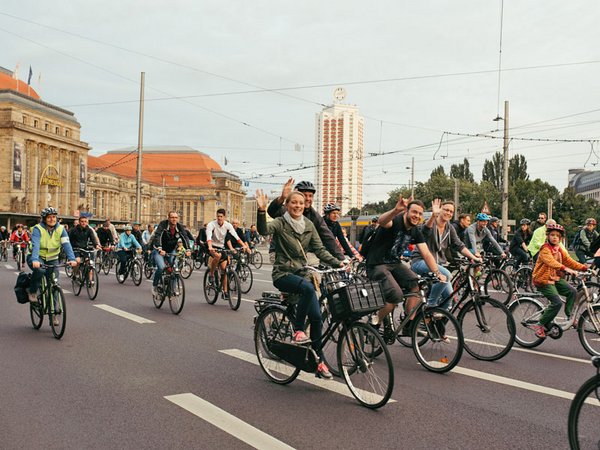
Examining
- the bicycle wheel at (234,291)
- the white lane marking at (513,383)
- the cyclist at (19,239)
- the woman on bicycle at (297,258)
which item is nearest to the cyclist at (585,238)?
the bicycle wheel at (234,291)

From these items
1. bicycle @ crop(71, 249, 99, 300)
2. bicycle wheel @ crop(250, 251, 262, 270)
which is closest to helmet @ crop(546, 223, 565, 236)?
bicycle @ crop(71, 249, 99, 300)

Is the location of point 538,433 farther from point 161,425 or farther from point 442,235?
point 442,235

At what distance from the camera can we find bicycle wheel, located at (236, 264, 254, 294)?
15.4m

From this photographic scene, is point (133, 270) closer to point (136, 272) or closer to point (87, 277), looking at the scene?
point (136, 272)

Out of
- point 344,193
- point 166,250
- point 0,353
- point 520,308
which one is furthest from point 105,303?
point 344,193

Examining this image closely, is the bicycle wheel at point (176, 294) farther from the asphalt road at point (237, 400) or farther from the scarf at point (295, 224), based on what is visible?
the scarf at point (295, 224)

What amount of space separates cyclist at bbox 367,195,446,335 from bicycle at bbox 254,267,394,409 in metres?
1.24

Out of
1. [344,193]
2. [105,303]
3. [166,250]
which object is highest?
[344,193]

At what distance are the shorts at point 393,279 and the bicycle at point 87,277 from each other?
8.32 meters

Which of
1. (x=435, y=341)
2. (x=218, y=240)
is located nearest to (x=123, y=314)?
(x=218, y=240)

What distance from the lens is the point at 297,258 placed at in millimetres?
5883

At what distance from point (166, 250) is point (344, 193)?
69.8 meters

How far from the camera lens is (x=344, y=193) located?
8075 cm

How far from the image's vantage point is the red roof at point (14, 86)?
88.2m
